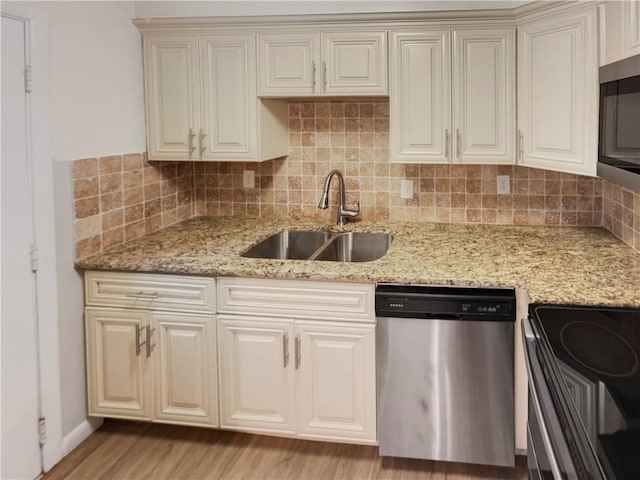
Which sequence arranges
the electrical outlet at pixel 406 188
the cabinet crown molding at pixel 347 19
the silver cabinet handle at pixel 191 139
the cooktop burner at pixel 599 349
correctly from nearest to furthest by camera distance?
the cooktop burner at pixel 599 349 → the cabinet crown molding at pixel 347 19 → the silver cabinet handle at pixel 191 139 → the electrical outlet at pixel 406 188

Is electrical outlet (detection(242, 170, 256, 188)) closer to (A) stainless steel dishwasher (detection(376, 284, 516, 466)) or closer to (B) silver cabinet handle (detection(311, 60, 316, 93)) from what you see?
(B) silver cabinet handle (detection(311, 60, 316, 93))

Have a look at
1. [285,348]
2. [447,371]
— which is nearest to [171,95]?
[285,348]

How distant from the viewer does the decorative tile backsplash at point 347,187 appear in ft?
11.1

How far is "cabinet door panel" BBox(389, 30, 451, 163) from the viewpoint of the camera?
10.3 feet

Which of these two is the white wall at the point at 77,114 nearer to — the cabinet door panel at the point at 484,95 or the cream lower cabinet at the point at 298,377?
the cream lower cabinet at the point at 298,377

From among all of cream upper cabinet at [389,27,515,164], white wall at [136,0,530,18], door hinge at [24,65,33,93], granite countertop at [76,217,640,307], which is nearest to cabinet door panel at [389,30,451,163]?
cream upper cabinet at [389,27,515,164]

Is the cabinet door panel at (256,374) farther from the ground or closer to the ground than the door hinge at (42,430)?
farther from the ground

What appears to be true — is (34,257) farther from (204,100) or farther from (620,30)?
(620,30)

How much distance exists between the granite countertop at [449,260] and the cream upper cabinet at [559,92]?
39 centimetres

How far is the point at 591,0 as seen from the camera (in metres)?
2.51

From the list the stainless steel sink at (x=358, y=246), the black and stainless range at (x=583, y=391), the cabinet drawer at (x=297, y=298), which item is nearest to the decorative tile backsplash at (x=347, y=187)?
the stainless steel sink at (x=358, y=246)

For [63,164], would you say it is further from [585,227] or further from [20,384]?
[585,227]

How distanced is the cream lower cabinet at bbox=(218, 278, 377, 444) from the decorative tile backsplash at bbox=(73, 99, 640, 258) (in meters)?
0.84

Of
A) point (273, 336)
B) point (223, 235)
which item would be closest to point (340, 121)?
point (223, 235)
